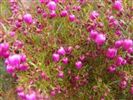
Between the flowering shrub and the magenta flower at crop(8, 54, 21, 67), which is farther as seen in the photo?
the flowering shrub

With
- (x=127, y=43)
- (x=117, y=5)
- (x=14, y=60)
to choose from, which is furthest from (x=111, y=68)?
(x=14, y=60)

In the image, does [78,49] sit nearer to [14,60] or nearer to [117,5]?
[117,5]

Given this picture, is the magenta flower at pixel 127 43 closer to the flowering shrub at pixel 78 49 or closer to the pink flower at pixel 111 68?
the flowering shrub at pixel 78 49

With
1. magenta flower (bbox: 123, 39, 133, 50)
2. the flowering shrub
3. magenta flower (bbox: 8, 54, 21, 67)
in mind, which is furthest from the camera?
the flowering shrub

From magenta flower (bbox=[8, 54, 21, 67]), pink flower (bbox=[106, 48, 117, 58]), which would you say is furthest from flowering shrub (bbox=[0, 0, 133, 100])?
magenta flower (bbox=[8, 54, 21, 67])

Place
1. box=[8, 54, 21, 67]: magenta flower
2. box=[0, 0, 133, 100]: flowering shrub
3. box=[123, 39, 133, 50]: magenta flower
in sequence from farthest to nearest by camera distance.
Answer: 1. box=[0, 0, 133, 100]: flowering shrub
2. box=[123, 39, 133, 50]: magenta flower
3. box=[8, 54, 21, 67]: magenta flower

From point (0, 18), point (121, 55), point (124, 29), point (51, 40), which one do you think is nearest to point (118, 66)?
point (121, 55)

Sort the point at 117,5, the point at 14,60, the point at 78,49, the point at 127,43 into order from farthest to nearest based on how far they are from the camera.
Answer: the point at 78,49
the point at 117,5
the point at 127,43
the point at 14,60

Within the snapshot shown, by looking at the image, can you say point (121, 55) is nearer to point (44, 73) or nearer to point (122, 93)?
point (122, 93)

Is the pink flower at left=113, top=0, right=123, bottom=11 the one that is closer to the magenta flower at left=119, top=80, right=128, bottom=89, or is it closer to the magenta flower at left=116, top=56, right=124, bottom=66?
the magenta flower at left=116, top=56, right=124, bottom=66
